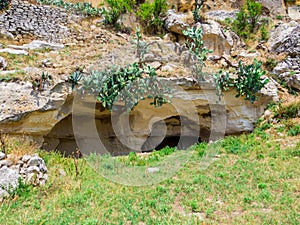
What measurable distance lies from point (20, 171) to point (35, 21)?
8.52m

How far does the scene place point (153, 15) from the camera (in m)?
13.5

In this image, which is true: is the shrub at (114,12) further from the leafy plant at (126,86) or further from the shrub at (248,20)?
the shrub at (248,20)

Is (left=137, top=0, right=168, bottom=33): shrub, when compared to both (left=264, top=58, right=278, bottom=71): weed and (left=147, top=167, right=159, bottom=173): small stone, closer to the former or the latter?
(left=264, top=58, right=278, bottom=71): weed

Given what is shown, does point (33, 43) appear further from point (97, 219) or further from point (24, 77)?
point (97, 219)

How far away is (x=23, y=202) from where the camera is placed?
4.95 metres

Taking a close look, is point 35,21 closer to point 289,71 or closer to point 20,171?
point 20,171

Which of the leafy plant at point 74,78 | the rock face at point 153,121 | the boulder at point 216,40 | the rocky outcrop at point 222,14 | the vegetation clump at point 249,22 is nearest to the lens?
the leafy plant at point 74,78

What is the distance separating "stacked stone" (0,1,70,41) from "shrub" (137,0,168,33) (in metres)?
3.82

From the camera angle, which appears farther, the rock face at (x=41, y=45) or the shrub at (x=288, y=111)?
the rock face at (x=41, y=45)

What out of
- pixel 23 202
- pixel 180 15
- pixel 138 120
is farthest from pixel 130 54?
pixel 23 202

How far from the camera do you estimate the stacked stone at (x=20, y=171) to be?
5.34 m

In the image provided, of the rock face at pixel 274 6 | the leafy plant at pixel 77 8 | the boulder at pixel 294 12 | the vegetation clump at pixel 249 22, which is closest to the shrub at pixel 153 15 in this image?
the leafy plant at pixel 77 8

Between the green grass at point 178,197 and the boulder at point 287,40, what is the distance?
624 cm

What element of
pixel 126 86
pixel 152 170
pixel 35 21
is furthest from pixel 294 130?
pixel 35 21
